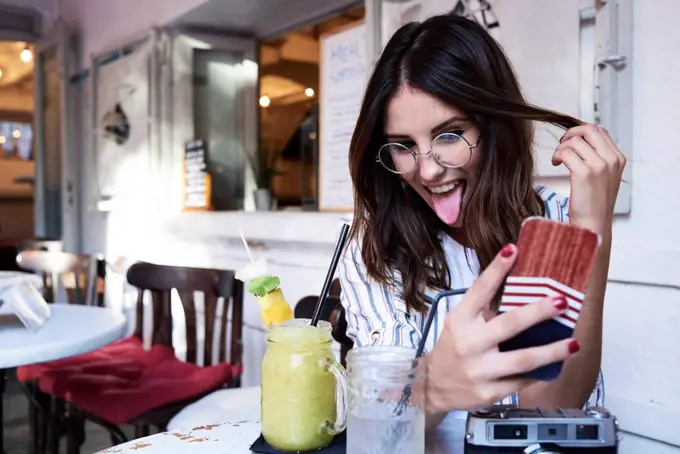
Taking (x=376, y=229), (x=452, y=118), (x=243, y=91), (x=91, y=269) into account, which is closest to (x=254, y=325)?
(x=91, y=269)

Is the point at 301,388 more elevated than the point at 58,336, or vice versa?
the point at 301,388

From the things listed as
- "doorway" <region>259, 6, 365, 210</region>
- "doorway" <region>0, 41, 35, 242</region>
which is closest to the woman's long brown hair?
"doorway" <region>259, 6, 365, 210</region>

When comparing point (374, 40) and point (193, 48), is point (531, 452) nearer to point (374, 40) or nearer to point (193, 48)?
point (374, 40)

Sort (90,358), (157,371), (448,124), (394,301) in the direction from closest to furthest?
(448,124) < (394,301) < (157,371) < (90,358)

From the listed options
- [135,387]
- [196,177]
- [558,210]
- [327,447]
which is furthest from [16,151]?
[327,447]

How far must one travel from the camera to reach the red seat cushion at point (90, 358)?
7.90 feet

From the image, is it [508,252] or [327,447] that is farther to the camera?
[327,447]

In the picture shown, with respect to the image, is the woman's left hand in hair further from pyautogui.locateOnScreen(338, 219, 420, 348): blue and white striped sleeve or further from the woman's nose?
pyautogui.locateOnScreen(338, 219, 420, 348): blue and white striped sleeve

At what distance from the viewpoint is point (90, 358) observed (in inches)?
101

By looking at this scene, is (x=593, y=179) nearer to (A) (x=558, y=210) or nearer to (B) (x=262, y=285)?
(A) (x=558, y=210)

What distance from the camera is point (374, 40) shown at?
238 centimetres

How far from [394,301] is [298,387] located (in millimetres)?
385

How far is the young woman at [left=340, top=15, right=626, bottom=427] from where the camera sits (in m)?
0.94

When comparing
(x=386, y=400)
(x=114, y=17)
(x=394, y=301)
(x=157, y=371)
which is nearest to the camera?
(x=386, y=400)
